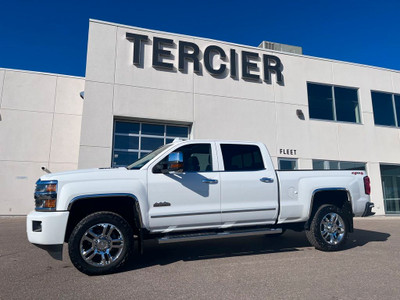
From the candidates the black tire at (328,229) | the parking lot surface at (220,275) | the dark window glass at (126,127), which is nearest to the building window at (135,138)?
the dark window glass at (126,127)

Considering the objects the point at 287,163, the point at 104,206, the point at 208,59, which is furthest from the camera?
the point at 287,163

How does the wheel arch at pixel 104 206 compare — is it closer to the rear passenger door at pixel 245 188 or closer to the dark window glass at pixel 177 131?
the rear passenger door at pixel 245 188

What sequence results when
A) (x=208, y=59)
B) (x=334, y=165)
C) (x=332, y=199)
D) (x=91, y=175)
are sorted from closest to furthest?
(x=91, y=175) → (x=332, y=199) → (x=208, y=59) → (x=334, y=165)

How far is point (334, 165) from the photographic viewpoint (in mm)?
13430

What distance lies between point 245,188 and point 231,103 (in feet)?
26.3

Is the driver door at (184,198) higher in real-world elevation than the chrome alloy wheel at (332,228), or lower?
higher

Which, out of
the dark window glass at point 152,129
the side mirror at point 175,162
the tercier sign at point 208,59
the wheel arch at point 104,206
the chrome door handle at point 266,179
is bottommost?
the wheel arch at point 104,206

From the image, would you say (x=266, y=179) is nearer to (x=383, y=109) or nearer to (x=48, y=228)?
(x=48, y=228)

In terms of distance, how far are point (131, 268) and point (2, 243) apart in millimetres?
3842

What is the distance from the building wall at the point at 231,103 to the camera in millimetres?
10742

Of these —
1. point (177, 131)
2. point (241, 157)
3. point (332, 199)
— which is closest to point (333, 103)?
point (177, 131)

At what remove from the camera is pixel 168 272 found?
3992 millimetres

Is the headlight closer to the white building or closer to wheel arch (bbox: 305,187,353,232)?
wheel arch (bbox: 305,187,353,232)

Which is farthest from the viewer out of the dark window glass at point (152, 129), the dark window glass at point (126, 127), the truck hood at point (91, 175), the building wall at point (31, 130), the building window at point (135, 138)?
the building wall at point (31, 130)
